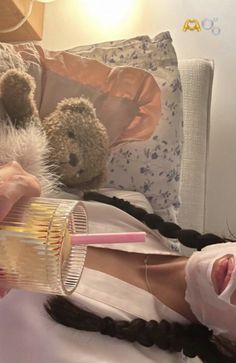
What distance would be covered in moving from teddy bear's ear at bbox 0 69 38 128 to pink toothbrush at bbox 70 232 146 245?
36 centimetres

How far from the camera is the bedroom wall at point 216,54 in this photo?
1.61m

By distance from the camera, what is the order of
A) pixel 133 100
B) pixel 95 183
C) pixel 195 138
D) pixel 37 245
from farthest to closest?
pixel 195 138, pixel 133 100, pixel 95 183, pixel 37 245

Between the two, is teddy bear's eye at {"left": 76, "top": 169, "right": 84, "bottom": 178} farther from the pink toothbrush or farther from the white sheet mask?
the pink toothbrush

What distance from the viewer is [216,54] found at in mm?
1637

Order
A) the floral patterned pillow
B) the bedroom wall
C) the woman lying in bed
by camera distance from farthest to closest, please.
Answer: the bedroom wall → the floral patterned pillow → the woman lying in bed

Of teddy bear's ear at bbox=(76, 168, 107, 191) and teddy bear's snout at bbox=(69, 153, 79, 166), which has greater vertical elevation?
teddy bear's snout at bbox=(69, 153, 79, 166)

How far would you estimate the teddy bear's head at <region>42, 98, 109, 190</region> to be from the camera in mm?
976

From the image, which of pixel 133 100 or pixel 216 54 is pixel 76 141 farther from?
pixel 216 54

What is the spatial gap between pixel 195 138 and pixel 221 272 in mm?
598

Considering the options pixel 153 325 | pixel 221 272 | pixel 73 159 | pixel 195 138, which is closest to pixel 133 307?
pixel 153 325

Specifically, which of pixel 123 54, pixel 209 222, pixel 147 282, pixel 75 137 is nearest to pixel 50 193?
pixel 75 137

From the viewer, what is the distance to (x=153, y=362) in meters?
0.90

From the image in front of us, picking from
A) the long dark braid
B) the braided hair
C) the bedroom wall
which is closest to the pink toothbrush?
the braided hair

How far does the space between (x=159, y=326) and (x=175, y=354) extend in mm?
70
